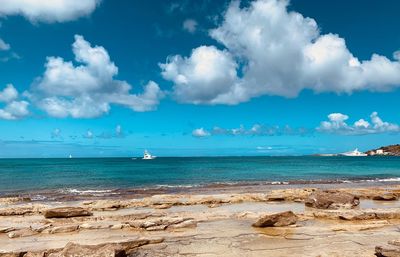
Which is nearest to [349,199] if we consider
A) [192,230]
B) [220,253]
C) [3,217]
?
[192,230]

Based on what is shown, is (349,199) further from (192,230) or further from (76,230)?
(76,230)

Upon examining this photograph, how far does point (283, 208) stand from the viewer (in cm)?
2716

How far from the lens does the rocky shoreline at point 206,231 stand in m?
15.3

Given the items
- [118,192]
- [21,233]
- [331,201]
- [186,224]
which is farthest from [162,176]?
[21,233]

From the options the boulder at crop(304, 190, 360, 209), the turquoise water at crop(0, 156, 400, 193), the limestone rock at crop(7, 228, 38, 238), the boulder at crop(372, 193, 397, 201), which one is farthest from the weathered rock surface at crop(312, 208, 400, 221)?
the turquoise water at crop(0, 156, 400, 193)

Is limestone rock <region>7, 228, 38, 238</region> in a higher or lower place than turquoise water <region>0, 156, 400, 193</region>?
lower

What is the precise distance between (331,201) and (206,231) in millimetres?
11132

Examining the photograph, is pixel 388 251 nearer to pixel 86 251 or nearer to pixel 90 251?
pixel 90 251

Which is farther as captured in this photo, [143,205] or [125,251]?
[143,205]

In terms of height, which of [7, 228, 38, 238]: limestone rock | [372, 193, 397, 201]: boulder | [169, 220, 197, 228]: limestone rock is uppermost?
[372, 193, 397, 201]: boulder

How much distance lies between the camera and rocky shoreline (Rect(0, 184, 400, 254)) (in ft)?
50.2

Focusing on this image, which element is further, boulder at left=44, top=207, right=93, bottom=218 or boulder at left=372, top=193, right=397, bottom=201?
boulder at left=372, top=193, right=397, bottom=201

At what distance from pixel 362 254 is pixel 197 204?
16.3 metres

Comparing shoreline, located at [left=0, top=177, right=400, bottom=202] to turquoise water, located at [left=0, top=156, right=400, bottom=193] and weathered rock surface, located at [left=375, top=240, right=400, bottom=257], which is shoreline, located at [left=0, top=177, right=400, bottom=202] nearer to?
turquoise water, located at [left=0, top=156, right=400, bottom=193]
